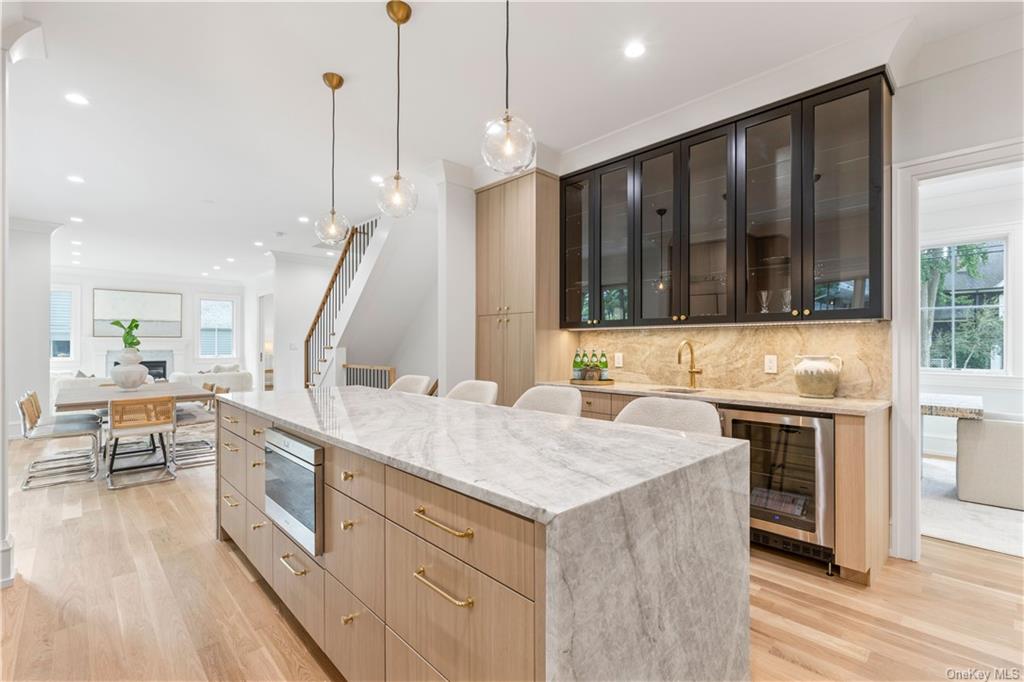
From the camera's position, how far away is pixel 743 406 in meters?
2.73

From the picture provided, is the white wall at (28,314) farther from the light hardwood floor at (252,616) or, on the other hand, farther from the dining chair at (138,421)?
the light hardwood floor at (252,616)

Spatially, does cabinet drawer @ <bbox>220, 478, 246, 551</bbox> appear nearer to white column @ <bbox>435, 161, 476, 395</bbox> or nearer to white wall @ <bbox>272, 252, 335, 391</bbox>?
white column @ <bbox>435, 161, 476, 395</bbox>

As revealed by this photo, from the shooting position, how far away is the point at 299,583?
6.14 ft

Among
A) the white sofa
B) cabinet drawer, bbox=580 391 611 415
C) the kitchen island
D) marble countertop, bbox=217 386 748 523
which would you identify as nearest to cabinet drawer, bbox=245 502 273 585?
the kitchen island

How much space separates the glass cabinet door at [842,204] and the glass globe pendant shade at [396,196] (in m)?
2.37

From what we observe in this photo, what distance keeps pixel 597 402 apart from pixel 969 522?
2.58 meters

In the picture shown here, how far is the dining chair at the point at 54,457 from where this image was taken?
398 cm

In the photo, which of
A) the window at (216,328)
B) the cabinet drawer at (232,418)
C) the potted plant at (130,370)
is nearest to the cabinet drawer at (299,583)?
the cabinet drawer at (232,418)

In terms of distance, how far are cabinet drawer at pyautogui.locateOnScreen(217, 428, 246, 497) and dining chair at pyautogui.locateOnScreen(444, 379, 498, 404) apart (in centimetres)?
120

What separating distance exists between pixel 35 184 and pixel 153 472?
321 centimetres

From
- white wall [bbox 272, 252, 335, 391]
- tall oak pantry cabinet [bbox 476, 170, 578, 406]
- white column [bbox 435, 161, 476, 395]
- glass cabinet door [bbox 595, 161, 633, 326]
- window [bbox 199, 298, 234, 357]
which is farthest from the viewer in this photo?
window [bbox 199, 298, 234, 357]

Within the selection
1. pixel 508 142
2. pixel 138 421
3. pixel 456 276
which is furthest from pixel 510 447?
pixel 138 421

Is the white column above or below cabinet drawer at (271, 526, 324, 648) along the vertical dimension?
above

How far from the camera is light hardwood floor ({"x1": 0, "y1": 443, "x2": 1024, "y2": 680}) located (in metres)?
1.78
